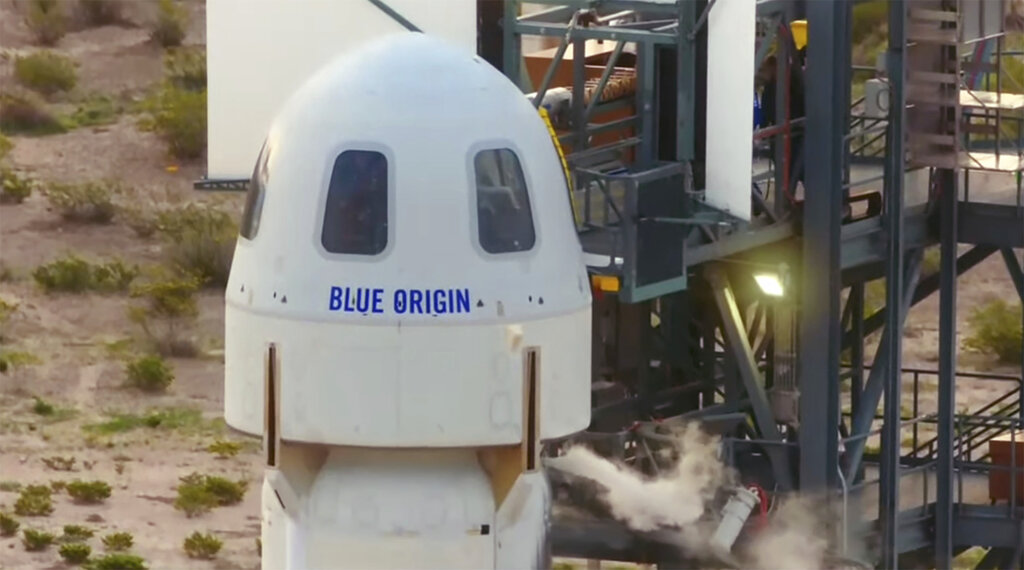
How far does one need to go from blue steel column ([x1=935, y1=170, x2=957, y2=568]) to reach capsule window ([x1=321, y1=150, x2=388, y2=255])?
10335 mm

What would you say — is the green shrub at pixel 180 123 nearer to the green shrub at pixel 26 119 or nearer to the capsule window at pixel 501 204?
the green shrub at pixel 26 119

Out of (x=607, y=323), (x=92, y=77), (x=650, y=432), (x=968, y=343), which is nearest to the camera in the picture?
(x=650, y=432)

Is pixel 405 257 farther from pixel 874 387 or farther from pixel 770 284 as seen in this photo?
pixel 874 387

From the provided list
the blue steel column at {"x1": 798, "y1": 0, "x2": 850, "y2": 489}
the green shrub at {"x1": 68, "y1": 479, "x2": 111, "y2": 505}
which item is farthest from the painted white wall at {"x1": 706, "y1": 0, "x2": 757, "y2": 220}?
the green shrub at {"x1": 68, "y1": 479, "x2": 111, "y2": 505}

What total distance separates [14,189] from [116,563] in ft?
50.6

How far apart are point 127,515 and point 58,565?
189cm

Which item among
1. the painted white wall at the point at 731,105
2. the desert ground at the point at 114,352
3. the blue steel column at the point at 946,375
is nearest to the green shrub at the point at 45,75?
the desert ground at the point at 114,352

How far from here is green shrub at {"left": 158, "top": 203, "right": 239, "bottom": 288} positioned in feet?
152

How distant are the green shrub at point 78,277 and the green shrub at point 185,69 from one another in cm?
965

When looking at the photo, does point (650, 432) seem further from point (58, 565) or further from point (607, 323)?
point (58, 565)

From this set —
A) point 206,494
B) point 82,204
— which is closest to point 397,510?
point 206,494

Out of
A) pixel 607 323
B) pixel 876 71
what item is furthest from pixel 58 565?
pixel 876 71

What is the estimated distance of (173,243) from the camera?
4741 centimetres

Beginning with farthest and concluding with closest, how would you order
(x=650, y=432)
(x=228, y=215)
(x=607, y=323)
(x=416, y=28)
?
1. (x=228, y=215)
2. (x=607, y=323)
3. (x=650, y=432)
4. (x=416, y=28)
